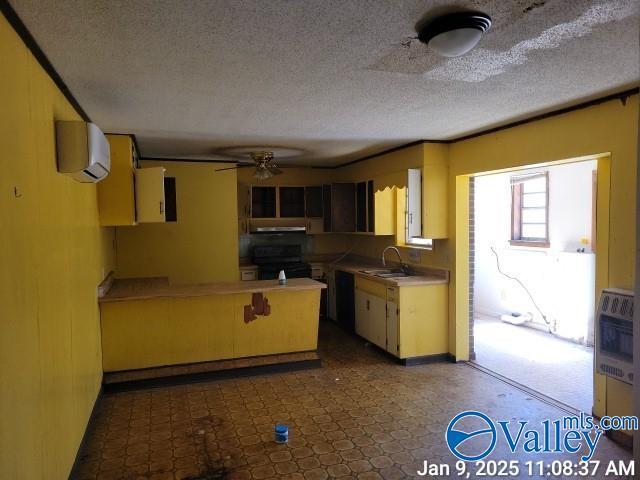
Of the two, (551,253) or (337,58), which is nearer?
(337,58)

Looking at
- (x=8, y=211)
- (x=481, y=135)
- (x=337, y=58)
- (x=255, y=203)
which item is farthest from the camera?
(x=255, y=203)

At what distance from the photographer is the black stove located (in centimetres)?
630

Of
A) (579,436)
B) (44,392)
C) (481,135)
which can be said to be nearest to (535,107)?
(481,135)

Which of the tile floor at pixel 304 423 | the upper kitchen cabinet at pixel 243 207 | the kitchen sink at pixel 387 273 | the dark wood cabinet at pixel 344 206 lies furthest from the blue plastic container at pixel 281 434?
the upper kitchen cabinet at pixel 243 207

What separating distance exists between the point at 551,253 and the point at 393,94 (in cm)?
405

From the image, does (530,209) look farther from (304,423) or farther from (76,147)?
(76,147)

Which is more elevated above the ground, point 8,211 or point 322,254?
point 8,211

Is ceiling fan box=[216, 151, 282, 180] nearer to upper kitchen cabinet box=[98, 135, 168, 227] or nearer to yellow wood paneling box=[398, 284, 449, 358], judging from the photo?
upper kitchen cabinet box=[98, 135, 168, 227]

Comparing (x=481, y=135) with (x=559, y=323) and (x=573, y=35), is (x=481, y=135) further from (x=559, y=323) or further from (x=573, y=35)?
(x=559, y=323)

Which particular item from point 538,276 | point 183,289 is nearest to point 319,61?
point 183,289

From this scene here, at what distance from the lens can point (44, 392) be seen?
6.58ft

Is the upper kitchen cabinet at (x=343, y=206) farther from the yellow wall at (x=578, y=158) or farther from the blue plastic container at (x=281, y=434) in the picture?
the blue plastic container at (x=281, y=434)

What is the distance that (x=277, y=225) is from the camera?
22.2ft
